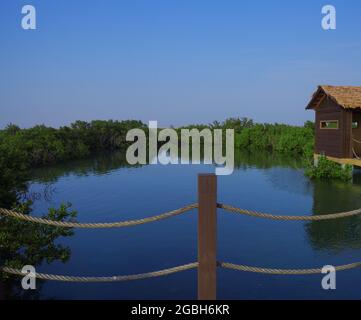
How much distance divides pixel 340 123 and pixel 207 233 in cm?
1696

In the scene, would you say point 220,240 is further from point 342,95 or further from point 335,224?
point 342,95

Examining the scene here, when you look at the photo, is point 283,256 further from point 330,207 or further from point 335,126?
point 335,126

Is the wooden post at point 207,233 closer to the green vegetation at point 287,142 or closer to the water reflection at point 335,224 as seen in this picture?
the water reflection at point 335,224

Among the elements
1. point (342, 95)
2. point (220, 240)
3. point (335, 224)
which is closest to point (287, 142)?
point (342, 95)

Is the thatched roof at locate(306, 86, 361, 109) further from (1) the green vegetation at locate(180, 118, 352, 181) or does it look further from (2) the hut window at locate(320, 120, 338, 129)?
(1) the green vegetation at locate(180, 118, 352, 181)

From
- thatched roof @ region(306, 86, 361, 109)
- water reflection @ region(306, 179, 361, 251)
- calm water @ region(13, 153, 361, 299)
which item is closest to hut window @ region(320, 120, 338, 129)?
thatched roof @ region(306, 86, 361, 109)

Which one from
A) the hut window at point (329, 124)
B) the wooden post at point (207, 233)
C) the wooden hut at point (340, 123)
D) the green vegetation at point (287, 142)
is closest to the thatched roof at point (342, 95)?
the wooden hut at point (340, 123)

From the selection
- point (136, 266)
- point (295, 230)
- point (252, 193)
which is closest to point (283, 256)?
point (295, 230)

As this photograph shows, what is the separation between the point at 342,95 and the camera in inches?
750

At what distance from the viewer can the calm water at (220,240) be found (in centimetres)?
726

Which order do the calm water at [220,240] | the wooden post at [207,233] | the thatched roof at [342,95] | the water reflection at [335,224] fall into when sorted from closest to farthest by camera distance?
the wooden post at [207,233]
the calm water at [220,240]
the water reflection at [335,224]
the thatched roof at [342,95]

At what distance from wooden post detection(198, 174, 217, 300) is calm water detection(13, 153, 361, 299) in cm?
348

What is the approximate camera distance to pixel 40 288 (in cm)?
735

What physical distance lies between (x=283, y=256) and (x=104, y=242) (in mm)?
4399
